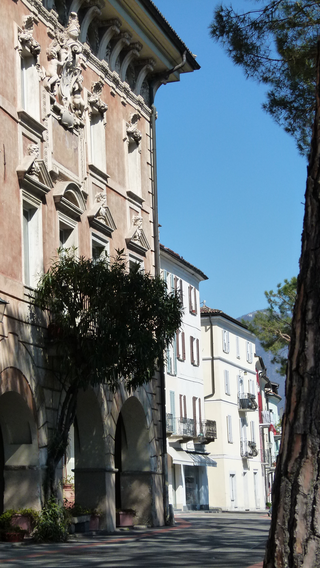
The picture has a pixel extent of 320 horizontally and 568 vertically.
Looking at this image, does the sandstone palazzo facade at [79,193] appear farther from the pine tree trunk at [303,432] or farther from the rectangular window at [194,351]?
the rectangular window at [194,351]

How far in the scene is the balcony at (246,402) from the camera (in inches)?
2576

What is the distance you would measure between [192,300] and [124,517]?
1327 inches

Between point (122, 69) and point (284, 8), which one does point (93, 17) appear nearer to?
point (122, 69)

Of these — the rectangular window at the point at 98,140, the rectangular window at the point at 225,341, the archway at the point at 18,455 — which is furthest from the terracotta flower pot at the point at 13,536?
the rectangular window at the point at 225,341

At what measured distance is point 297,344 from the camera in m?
4.68

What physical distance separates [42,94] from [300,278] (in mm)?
15348

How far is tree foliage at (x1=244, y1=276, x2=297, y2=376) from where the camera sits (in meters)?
45.3

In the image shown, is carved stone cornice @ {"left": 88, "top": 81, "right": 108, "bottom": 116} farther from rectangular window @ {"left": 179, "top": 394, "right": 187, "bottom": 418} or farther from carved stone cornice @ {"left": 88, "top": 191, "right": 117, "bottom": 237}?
rectangular window @ {"left": 179, "top": 394, "right": 187, "bottom": 418}

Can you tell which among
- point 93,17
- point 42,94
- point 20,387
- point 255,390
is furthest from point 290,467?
point 255,390

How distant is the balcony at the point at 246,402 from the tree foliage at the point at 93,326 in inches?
1885

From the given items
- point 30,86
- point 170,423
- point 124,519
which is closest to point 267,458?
point 170,423

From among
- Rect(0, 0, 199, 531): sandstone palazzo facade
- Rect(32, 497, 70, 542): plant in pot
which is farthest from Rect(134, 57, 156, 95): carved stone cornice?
Rect(32, 497, 70, 542): plant in pot

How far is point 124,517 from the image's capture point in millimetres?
22297

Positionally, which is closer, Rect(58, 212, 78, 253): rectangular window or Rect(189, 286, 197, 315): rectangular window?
Rect(58, 212, 78, 253): rectangular window
